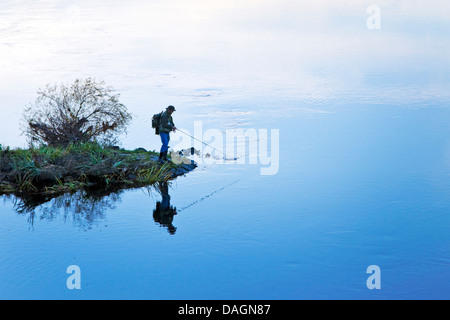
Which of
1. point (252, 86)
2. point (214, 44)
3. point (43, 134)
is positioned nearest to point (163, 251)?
point (43, 134)

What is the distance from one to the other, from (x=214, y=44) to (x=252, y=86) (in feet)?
39.2

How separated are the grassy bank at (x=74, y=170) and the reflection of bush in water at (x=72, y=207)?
597mm

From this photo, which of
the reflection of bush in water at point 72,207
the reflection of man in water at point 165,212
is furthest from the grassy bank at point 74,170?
the reflection of man in water at point 165,212

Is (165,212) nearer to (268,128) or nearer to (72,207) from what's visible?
(72,207)

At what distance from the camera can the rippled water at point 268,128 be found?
15852 mm

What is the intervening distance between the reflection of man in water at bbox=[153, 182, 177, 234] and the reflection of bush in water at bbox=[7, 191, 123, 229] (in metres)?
1.38

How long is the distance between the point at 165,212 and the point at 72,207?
284 cm

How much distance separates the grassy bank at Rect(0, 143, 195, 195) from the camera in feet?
73.3

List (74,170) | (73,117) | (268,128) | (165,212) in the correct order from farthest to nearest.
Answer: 1. (268,128)
2. (73,117)
3. (74,170)
4. (165,212)

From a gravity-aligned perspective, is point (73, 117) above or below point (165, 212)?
above

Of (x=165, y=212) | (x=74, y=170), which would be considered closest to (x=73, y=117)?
(x=74, y=170)

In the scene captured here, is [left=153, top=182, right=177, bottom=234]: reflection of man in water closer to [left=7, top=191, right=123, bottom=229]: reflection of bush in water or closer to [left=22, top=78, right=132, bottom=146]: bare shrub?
[left=7, top=191, right=123, bottom=229]: reflection of bush in water

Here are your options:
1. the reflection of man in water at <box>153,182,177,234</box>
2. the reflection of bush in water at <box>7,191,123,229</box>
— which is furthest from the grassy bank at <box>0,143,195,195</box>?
the reflection of man in water at <box>153,182,177,234</box>

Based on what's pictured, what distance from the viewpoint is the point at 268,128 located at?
3412 centimetres
